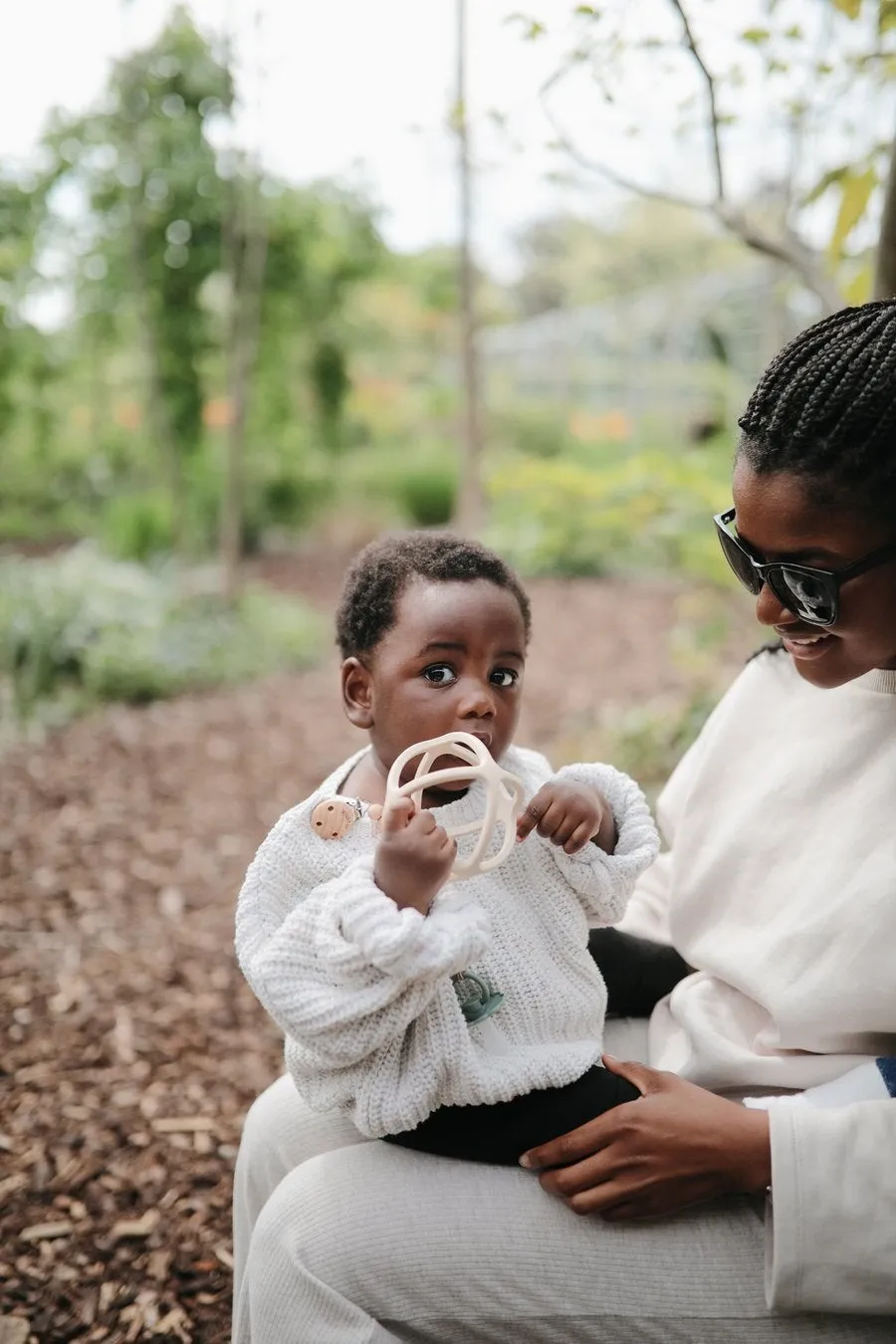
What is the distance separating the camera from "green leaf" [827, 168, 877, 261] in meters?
2.50

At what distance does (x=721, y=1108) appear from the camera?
156 cm

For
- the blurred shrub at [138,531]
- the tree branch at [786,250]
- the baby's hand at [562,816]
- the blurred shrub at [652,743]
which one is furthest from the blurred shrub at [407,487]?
the baby's hand at [562,816]

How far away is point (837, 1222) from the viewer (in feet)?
4.78

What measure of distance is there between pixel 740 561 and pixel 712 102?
4.47 feet

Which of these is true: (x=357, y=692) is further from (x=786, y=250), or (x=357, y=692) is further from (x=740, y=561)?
(x=786, y=250)

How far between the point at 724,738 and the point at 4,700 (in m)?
5.93

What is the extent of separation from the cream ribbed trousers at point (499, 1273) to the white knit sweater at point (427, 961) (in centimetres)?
13

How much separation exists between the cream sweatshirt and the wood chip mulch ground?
4.11 ft

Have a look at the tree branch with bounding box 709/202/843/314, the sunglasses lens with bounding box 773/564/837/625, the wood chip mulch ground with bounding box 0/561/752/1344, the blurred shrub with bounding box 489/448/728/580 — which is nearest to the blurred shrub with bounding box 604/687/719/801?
the wood chip mulch ground with bounding box 0/561/752/1344

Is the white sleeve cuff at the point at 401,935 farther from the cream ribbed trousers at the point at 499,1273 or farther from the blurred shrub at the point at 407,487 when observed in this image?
the blurred shrub at the point at 407,487

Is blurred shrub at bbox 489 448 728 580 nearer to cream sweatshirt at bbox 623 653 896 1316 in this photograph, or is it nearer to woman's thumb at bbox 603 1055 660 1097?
cream sweatshirt at bbox 623 653 896 1316

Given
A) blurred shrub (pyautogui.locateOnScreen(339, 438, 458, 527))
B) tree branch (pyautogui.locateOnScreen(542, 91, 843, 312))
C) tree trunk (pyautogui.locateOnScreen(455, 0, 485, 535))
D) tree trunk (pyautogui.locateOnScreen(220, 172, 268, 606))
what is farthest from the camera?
blurred shrub (pyautogui.locateOnScreen(339, 438, 458, 527))

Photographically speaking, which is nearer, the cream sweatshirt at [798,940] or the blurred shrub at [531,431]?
the cream sweatshirt at [798,940]

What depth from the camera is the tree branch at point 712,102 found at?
232 centimetres
